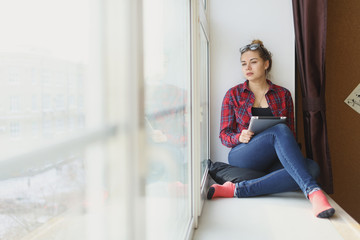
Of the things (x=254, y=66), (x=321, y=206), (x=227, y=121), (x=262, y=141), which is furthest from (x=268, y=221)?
(x=254, y=66)

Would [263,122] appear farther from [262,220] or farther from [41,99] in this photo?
[41,99]

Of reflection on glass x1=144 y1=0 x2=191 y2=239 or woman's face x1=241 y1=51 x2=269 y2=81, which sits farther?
woman's face x1=241 y1=51 x2=269 y2=81

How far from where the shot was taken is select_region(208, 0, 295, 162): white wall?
2.23m

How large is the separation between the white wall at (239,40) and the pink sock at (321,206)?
0.83 metres

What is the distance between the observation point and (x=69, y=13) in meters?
0.40

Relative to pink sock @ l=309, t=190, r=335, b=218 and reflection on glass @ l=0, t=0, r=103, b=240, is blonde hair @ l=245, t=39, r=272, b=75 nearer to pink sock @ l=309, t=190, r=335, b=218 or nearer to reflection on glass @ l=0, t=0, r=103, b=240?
pink sock @ l=309, t=190, r=335, b=218

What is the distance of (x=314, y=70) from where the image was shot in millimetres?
2172

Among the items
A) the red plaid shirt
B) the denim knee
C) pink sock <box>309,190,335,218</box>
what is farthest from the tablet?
pink sock <box>309,190,335,218</box>

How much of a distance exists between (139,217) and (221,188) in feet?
4.07

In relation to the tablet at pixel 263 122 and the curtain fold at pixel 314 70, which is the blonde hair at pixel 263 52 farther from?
the tablet at pixel 263 122

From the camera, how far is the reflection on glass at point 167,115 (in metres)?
0.75

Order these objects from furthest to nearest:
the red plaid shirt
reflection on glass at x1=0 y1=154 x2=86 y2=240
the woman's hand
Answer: the red plaid shirt
the woman's hand
reflection on glass at x1=0 y1=154 x2=86 y2=240

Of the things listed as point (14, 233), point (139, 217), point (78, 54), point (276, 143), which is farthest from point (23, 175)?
point (276, 143)

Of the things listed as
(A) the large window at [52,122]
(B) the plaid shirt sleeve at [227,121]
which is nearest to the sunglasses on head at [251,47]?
(B) the plaid shirt sleeve at [227,121]
